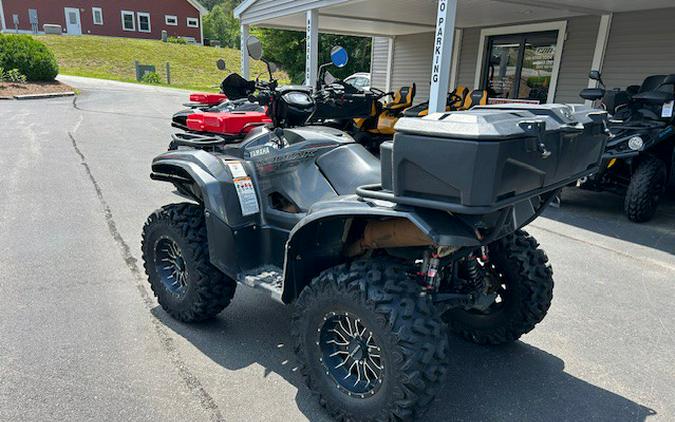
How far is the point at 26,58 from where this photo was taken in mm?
19891

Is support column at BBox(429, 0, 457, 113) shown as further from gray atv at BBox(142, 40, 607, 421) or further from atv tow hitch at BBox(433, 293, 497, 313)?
atv tow hitch at BBox(433, 293, 497, 313)

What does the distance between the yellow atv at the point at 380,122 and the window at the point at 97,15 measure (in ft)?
141

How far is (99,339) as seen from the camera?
2951 millimetres

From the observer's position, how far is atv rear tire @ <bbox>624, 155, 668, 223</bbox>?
19.0 ft

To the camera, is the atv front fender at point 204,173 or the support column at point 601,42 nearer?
the atv front fender at point 204,173

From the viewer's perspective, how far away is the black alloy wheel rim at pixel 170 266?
3220 millimetres

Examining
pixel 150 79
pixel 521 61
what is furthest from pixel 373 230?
pixel 150 79

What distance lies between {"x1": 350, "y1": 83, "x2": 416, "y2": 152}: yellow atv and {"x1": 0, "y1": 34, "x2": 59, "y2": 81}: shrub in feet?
55.9

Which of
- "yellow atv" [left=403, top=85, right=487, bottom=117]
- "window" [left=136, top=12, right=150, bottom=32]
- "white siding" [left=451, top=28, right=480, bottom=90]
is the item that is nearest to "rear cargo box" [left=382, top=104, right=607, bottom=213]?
"yellow atv" [left=403, top=85, right=487, bottom=117]

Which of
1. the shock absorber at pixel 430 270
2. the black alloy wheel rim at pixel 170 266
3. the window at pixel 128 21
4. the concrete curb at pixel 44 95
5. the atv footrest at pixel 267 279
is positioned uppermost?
the window at pixel 128 21

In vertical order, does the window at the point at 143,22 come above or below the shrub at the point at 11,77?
above

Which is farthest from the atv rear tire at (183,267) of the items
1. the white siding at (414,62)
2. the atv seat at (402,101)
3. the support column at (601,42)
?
the white siding at (414,62)

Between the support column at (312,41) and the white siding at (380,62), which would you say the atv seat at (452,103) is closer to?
the support column at (312,41)

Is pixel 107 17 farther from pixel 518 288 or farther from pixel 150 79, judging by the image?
pixel 518 288
